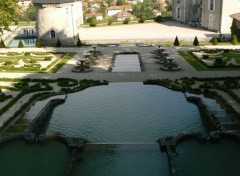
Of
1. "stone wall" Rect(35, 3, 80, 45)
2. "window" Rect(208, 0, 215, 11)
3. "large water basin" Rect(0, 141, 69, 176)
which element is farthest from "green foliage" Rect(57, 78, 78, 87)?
"window" Rect(208, 0, 215, 11)

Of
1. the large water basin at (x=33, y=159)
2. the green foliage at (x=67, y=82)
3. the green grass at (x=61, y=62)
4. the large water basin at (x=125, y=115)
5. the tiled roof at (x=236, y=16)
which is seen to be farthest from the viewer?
the tiled roof at (x=236, y=16)

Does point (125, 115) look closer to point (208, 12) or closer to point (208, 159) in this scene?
point (208, 159)

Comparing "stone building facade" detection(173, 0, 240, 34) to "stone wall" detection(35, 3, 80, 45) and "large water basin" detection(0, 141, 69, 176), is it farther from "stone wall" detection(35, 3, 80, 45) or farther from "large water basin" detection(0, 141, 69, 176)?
"large water basin" detection(0, 141, 69, 176)

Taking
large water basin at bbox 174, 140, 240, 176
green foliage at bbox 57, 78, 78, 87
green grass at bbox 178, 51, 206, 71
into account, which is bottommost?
large water basin at bbox 174, 140, 240, 176

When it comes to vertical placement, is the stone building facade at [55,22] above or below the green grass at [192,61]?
above

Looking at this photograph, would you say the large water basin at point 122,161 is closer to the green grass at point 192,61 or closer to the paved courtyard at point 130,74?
the paved courtyard at point 130,74

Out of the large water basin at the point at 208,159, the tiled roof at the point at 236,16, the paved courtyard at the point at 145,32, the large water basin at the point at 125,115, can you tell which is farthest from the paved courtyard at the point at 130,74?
the tiled roof at the point at 236,16
